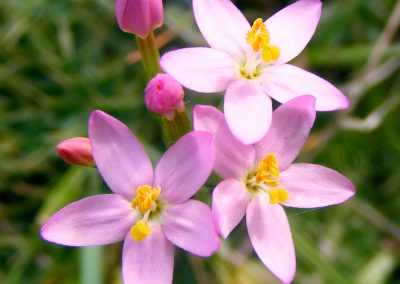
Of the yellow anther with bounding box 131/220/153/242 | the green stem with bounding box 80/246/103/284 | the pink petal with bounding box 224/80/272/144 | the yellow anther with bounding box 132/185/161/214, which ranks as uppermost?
the pink petal with bounding box 224/80/272/144

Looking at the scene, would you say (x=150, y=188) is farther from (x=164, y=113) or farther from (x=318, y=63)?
(x=318, y=63)

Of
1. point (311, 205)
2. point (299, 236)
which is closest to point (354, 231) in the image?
point (299, 236)

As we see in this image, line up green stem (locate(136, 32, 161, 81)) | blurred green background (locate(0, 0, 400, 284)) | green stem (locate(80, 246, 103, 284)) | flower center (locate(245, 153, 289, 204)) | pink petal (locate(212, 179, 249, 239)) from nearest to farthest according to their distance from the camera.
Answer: pink petal (locate(212, 179, 249, 239))
flower center (locate(245, 153, 289, 204))
green stem (locate(136, 32, 161, 81))
green stem (locate(80, 246, 103, 284))
blurred green background (locate(0, 0, 400, 284))

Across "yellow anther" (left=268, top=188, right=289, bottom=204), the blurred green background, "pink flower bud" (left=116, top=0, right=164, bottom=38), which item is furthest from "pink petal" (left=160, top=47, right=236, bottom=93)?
the blurred green background

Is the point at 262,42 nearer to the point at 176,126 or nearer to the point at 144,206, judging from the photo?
the point at 176,126

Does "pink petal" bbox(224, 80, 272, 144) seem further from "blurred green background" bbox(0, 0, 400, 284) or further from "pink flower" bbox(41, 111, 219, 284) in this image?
"blurred green background" bbox(0, 0, 400, 284)

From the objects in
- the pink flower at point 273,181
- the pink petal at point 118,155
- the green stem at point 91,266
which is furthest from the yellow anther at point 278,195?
the green stem at point 91,266
